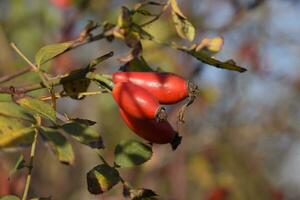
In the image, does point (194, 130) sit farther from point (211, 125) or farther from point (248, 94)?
point (248, 94)

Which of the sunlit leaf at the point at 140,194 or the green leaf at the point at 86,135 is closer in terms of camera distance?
the green leaf at the point at 86,135

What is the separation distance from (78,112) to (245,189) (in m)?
1.31

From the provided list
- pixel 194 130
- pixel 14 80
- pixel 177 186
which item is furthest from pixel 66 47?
pixel 194 130

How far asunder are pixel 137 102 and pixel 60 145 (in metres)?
0.13

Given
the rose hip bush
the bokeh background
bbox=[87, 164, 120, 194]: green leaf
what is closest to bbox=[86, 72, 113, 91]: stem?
the rose hip bush

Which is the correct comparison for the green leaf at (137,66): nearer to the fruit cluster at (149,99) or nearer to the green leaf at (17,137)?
the fruit cluster at (149,99)

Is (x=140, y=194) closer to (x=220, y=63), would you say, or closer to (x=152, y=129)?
(x=152, y=129)

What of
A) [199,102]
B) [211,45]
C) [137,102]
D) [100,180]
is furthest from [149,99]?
[199,102]

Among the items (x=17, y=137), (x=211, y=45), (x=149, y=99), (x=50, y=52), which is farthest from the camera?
(x=211, y=45)

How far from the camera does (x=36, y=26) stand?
98.1 inches

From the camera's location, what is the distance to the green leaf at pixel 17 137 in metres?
0.60

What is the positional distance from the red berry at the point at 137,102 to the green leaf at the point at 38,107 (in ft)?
0.27

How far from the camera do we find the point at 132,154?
31.4 inches

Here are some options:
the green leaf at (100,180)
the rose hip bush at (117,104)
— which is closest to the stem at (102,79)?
the rose hip bush at (117,104)
